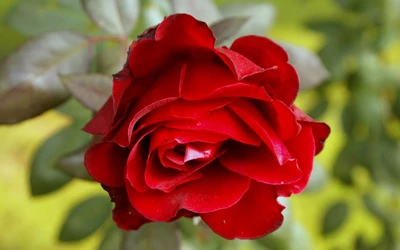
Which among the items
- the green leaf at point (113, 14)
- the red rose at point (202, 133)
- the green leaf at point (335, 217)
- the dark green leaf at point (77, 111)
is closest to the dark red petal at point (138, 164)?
the red rose at point (202, 133)

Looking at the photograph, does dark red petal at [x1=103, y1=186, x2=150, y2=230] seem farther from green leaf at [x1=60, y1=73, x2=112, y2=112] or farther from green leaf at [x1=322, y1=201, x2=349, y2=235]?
green leaf at [x1=322, y1=201, x2=349, y2=235]

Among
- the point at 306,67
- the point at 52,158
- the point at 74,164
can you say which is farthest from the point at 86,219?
the point at 306,67

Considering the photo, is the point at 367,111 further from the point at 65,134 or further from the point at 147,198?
the point at 147,198

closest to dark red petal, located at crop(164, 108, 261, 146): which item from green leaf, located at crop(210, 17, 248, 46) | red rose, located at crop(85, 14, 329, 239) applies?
red rose, located at crop(85, 14, 329, 239)

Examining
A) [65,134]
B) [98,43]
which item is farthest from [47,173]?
[98,43]

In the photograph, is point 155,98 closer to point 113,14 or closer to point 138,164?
point 138,164

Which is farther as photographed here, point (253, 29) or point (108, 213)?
point (108, 213)
